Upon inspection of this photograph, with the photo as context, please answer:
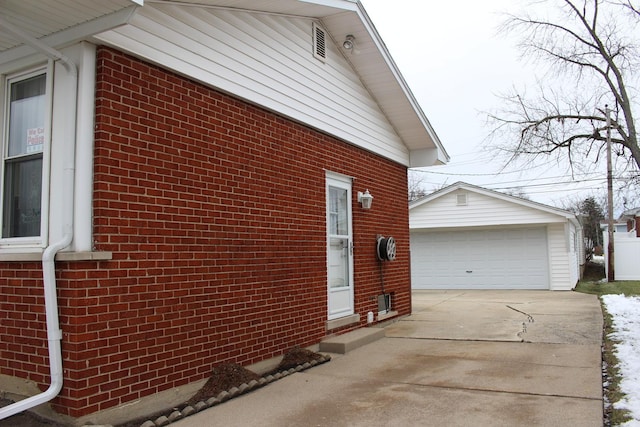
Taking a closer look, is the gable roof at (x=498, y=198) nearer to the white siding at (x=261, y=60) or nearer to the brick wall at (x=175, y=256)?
the white siding at (x=261, y=60)

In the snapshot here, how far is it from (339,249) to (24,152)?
473 cm

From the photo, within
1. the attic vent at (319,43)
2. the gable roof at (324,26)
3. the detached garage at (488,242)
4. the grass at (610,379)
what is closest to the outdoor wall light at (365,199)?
the gable roof at (324,26)

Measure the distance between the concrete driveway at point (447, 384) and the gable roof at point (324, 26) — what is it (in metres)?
3.30

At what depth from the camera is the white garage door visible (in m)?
17.9

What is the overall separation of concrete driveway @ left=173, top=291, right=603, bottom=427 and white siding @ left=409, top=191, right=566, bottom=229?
8.97 m

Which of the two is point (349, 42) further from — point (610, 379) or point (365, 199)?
point (610, 379)

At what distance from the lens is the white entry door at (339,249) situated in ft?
25.5

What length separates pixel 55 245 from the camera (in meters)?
4.00

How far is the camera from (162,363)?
468 cm

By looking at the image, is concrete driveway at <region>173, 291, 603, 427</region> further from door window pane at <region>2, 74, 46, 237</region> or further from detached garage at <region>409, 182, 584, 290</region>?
detached garage at <region>409, 182, 584, 290</region>

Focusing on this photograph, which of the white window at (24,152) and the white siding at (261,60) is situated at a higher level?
the white siding at (261,60)

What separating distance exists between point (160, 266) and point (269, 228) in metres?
1.81

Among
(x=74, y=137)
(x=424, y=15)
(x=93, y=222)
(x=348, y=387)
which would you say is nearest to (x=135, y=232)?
(x=93, y=222)

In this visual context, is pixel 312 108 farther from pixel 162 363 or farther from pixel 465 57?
pixel 465 57
